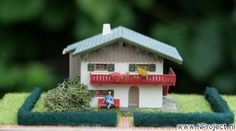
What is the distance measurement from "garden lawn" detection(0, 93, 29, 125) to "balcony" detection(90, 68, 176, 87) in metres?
1.64

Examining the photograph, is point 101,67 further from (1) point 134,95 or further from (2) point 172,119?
(2) point 172,119

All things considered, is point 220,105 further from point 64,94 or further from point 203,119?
point 64,94

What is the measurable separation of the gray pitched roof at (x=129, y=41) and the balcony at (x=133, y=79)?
409 mm

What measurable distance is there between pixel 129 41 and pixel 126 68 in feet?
1.96

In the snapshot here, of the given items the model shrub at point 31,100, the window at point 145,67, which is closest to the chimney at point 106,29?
the window at point 145,67

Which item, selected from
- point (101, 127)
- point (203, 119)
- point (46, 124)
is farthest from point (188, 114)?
point (46, 124)

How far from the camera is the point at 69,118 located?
15281 mm

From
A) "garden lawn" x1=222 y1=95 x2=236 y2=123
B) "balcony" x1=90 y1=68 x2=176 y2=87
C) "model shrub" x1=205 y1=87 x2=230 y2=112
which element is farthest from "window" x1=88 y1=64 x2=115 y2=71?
"garden lawn" x1=222 y1=95 x2=236 y2=123

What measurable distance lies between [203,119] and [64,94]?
8.81 feet

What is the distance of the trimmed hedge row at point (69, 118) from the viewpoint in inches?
602

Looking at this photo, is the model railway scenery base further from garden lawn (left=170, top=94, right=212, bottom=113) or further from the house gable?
the house gable

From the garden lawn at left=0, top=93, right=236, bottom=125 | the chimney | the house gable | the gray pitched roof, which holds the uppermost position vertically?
the chimney

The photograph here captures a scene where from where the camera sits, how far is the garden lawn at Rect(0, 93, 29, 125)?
15.7 meters

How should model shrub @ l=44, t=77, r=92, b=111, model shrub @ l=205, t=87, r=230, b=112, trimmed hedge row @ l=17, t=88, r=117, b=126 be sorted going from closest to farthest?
trimmed hedge row @ l=17, t=88, r=117, b=126
model shrub @ l=44, t=77, r=92, b=111
model shrub @ l=205, t=87, r=230, b=112
